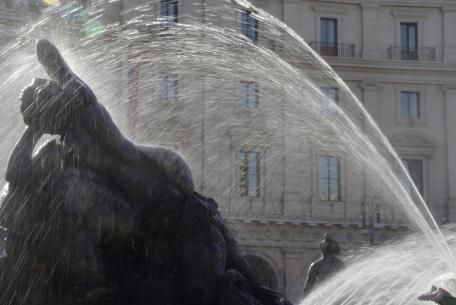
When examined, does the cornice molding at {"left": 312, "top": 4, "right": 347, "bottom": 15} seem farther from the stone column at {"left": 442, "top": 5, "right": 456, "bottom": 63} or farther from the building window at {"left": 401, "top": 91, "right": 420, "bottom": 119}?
the stone column at {"left": 442, "top": 5, "right": 456, "bottom": 63}

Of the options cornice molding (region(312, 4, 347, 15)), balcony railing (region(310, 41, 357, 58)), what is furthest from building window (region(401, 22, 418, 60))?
cornice molding (region(312, 4, 347, 15))

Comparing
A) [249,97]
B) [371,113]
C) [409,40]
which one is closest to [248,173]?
[249,97]

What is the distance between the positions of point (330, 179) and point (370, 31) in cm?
754

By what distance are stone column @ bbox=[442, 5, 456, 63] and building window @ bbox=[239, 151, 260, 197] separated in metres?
9.79

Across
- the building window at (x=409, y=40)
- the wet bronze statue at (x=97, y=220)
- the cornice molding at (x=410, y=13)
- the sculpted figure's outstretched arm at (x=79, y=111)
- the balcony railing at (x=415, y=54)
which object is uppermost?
the cornice molding at (x=410, y=13)

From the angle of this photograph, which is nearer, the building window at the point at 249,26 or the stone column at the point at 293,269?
the building window at the point at 249,26

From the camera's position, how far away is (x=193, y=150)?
27.6 m

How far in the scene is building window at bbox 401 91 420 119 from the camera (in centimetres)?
3534

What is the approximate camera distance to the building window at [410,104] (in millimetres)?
35344

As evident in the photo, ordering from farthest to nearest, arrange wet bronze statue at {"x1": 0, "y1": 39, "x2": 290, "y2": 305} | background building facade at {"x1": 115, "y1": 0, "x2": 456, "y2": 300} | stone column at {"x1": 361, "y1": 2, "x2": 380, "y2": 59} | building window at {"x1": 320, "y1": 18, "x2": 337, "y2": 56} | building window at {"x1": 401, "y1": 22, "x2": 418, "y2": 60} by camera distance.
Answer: building window at {"x1": 401, "y1": 22, "x2": 418, "y2": 60}
stone column at {"x1": 361, "y1": 2, "x2": 380, "y2": 59}
building window at {"x1": 320, "y1": 18, "x2": 337, "y2": 56}
background building facade at {"x1": 115, "y1": 0, "x2": 456, "y2": 300}
wet bronze statue at {"x1": 0, "y1": 39, "x2": 290, "y2": 305}

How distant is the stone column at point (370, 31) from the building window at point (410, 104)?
1751 millimetres

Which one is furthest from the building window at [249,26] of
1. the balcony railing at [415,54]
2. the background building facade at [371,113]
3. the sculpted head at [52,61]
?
the sculpted head at [52,61]

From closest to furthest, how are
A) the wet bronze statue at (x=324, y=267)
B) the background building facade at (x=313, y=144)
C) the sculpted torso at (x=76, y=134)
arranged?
the sculpted torso at (x=76, y=134) < the wet bronze statue at (x=324, y=267) < the background building facade at (x=313, y=144)

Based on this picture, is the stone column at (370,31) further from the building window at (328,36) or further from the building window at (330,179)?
the building window at (330,179)
